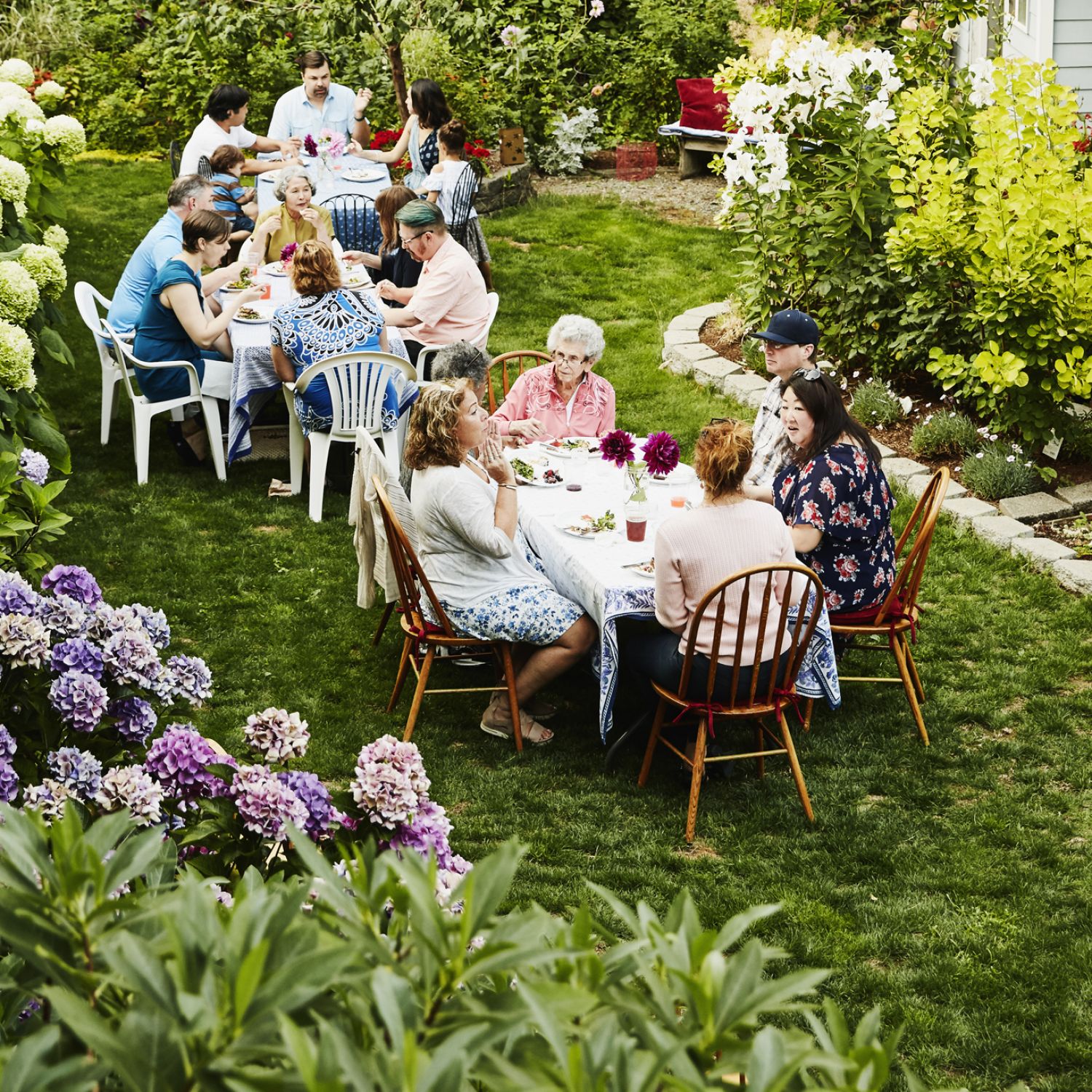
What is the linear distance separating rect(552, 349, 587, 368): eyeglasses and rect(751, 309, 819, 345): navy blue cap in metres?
0.80

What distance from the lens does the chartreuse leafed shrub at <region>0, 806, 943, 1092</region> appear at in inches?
39.2

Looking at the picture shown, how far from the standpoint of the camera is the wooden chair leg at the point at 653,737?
13.0 ft

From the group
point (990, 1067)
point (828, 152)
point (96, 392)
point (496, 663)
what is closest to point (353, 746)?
point (496, 663)

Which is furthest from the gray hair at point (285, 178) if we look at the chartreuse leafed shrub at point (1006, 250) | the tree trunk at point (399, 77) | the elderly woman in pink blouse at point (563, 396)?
the chartreuse leafed shrub at point (1006, 250)

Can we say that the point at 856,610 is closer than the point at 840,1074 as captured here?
No

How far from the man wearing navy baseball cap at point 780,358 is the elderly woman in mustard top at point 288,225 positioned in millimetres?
3323

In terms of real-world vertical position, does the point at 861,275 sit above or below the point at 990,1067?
above

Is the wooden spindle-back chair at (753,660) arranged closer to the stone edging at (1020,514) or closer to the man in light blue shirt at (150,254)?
the stone edging at (1020,514)

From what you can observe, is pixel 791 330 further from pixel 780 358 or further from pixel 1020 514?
pixel 1020 514

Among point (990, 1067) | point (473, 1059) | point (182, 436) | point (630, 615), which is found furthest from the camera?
point (182, 436)

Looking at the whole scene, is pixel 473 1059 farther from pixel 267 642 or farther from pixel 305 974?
pixel 267 642

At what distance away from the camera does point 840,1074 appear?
3.74ft

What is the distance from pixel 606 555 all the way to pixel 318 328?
230 cm

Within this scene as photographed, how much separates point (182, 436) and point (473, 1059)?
5.86m
